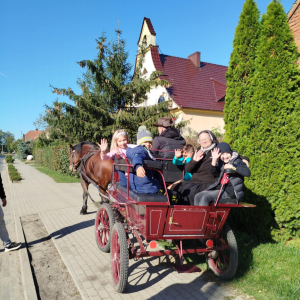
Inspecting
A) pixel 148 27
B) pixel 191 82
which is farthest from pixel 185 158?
pixel 148 27

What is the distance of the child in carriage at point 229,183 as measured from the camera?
3.05 m

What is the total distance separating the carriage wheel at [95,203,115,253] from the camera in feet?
13.2

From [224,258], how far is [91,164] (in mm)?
3764

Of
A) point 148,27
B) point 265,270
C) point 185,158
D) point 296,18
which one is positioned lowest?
point 265,270

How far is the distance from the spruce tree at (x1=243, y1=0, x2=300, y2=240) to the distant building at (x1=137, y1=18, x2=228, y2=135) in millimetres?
11351

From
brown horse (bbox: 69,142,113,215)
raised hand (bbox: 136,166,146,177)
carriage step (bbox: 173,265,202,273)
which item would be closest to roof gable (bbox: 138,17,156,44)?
brown horse (bbox: 69,142,113,215)

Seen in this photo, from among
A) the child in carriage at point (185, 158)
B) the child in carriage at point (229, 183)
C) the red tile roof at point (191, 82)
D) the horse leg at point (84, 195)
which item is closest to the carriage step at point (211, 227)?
the child in carriage at point (229, 183)

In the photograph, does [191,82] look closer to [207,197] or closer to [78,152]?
[78,152]

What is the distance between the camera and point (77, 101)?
35.6 ft

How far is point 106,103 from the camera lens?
38.5 feet

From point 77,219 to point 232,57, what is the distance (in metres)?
5.14

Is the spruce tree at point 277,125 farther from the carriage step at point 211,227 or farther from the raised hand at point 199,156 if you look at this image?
the carriage step at point 211,227

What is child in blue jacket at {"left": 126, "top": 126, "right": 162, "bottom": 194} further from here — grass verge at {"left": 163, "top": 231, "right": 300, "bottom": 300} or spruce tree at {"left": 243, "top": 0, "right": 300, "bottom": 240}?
spruce tree at {"left": 243, "top": 0, "right": 300, "bottom": 240}

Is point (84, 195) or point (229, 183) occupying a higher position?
point (229, 183)
